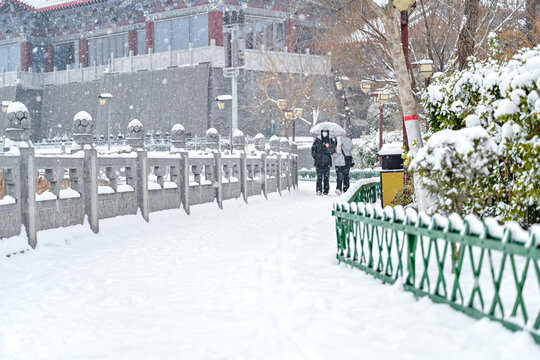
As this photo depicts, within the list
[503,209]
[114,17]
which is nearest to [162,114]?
[114,17]

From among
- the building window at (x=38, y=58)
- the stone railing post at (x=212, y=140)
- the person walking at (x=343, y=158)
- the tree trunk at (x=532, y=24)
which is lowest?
the person walking at (x=343, y=158)

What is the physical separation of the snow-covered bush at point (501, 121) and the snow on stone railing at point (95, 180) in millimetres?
4823

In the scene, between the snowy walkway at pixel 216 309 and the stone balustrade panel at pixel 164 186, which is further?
the stone balustrade panel at pixel 164 186

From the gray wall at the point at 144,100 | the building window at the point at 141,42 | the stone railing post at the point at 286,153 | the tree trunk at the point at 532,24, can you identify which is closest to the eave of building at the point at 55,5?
the building window at the point at 141,42

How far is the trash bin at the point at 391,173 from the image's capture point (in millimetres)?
12008

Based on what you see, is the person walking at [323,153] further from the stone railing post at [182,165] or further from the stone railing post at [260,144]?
the stone railing post at [182,165]

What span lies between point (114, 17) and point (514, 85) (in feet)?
135

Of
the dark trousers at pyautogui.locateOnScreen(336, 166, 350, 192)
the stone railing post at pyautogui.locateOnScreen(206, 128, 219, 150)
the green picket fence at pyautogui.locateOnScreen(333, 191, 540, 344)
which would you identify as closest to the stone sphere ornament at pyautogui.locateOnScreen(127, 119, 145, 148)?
the stone railing post at pyautogui.locateOnScreen(206, 128, 219, 150)

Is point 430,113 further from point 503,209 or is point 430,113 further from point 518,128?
point 518,128

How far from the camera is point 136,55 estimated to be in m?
42.1

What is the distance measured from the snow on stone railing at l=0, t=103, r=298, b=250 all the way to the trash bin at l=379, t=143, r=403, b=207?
12.4ft

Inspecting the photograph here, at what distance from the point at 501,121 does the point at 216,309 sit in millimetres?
3629

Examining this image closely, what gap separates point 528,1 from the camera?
60.2ft

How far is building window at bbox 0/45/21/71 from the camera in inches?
1827
